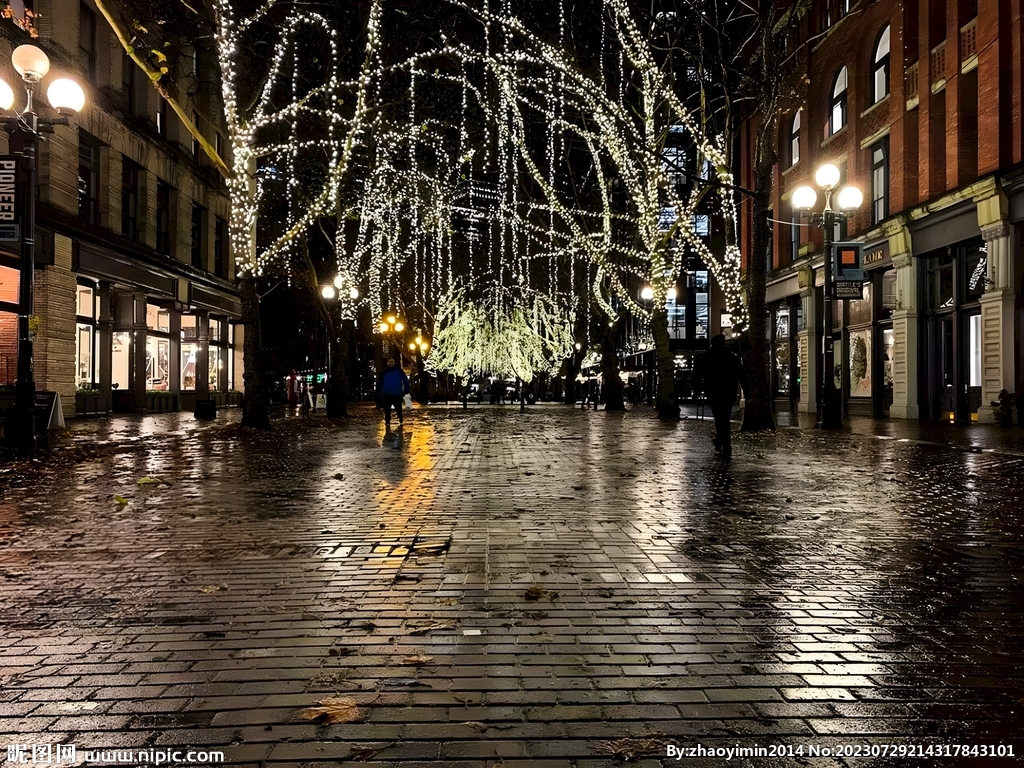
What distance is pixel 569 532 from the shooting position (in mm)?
7211

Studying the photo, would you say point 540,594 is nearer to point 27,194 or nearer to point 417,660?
point 417,660

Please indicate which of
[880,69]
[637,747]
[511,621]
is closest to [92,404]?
[511,621]

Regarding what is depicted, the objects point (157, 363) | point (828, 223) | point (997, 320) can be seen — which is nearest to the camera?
point (828, 223)

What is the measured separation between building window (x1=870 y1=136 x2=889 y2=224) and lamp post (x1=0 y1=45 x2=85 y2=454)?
82.5 feet

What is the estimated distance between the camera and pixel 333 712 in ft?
10.8

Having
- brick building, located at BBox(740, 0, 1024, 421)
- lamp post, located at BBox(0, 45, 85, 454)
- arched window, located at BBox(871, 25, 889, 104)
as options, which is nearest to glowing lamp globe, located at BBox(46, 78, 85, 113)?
lamp post, located at BBox(0, 45, 85, 454)

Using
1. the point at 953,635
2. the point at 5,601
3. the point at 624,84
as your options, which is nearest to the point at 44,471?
the point at 5,601

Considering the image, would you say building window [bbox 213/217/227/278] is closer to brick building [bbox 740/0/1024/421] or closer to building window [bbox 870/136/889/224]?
brick building [bbox 740/0/1024/421]

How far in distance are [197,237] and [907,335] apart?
31.3 metres

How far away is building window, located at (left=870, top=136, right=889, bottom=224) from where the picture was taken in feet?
94.2

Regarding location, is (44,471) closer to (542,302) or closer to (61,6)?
(61,6)

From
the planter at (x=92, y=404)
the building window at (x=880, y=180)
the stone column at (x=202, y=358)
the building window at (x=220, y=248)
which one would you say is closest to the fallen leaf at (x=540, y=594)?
the planter at (x=92, y=404)

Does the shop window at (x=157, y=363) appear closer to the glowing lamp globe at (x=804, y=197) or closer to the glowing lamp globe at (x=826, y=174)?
the glowing lamp globe at (x=804, y=197)

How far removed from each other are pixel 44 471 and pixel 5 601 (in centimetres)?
786
